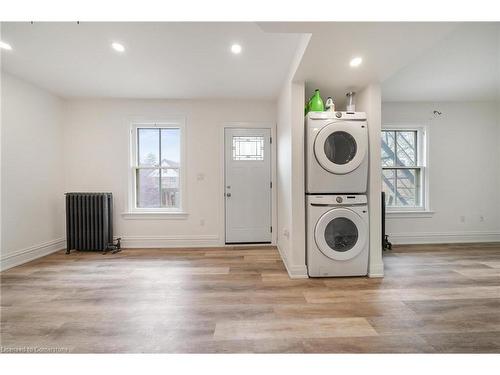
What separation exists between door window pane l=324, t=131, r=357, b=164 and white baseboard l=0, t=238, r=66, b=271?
12.7ft

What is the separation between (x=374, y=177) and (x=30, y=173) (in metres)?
4.26

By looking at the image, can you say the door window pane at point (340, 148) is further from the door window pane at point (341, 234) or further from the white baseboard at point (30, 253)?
the white baseboard at point (30, 253)

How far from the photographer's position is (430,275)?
228cm

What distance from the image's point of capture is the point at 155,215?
3.38m

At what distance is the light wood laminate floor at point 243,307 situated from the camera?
1324mm

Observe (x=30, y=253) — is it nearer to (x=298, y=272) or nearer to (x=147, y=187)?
(x=147, y=187)

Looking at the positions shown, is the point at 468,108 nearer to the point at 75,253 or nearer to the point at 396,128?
the point at 396,128

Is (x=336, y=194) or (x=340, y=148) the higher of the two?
(x=340, y=148)

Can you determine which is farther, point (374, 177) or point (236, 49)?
point (374, 177)

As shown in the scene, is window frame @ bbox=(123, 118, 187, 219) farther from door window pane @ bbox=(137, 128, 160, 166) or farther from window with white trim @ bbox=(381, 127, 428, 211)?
window with white trim @ bbox=(381, 127, 428, 211)

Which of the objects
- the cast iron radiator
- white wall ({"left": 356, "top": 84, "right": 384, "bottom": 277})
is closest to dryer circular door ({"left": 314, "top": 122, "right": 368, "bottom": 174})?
white wall ({"left": 356, "top": 84, "right": 384, "bottom": 277})

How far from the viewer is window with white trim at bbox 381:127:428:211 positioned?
3582mm

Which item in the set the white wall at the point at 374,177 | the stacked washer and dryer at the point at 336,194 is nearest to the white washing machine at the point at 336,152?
the stacked washer and dryer at the point at 336,194

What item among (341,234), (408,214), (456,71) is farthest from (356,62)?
(408,214)
